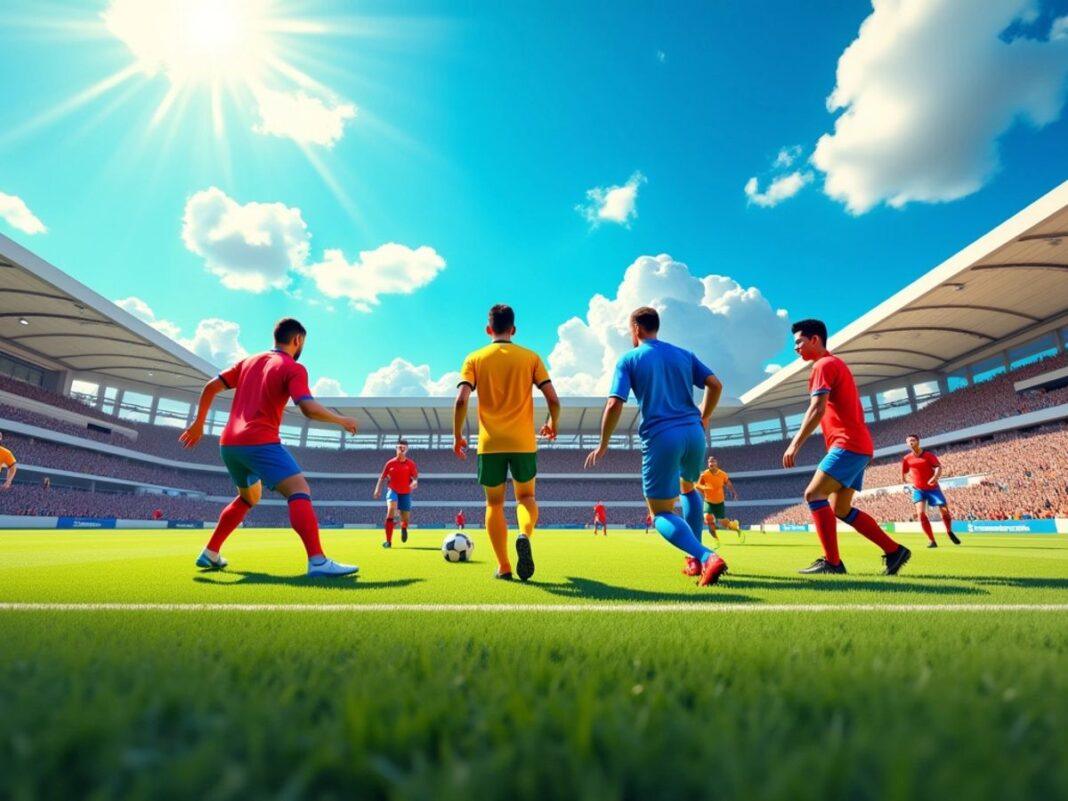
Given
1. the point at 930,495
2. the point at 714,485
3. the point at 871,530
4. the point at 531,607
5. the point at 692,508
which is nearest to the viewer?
the point at 531,607

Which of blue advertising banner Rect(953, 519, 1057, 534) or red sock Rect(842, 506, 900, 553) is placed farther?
blue advertising banner Rect(953, 519, 1057, 534)

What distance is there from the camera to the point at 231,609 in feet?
7.61

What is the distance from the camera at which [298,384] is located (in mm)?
4086

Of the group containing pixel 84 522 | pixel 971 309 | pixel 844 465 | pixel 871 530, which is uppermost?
pixel 971 309

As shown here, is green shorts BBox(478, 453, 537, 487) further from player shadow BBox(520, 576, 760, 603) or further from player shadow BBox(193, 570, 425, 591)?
player shadow BBox(193, 570, 425, 591)

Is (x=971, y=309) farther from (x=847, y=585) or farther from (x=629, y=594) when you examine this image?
(x=629, y=594)

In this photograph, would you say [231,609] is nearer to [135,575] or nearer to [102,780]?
[102,780]

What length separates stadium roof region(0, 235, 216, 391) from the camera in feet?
73.3

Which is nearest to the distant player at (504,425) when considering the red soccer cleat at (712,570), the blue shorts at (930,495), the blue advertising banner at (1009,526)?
the red soccer cleat at (712,570)

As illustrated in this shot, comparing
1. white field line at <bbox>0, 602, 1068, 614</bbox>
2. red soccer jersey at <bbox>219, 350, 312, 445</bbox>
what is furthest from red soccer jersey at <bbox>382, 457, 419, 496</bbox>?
white field line at <bbox>0, 602, 1068, 614</bbox>

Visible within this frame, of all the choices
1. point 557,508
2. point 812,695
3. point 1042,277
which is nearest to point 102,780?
point 812,695

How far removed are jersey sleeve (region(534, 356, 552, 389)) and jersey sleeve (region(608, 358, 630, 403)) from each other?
0.54 m

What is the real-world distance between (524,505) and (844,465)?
270cm

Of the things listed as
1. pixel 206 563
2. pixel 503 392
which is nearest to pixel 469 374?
pixel 503 392
